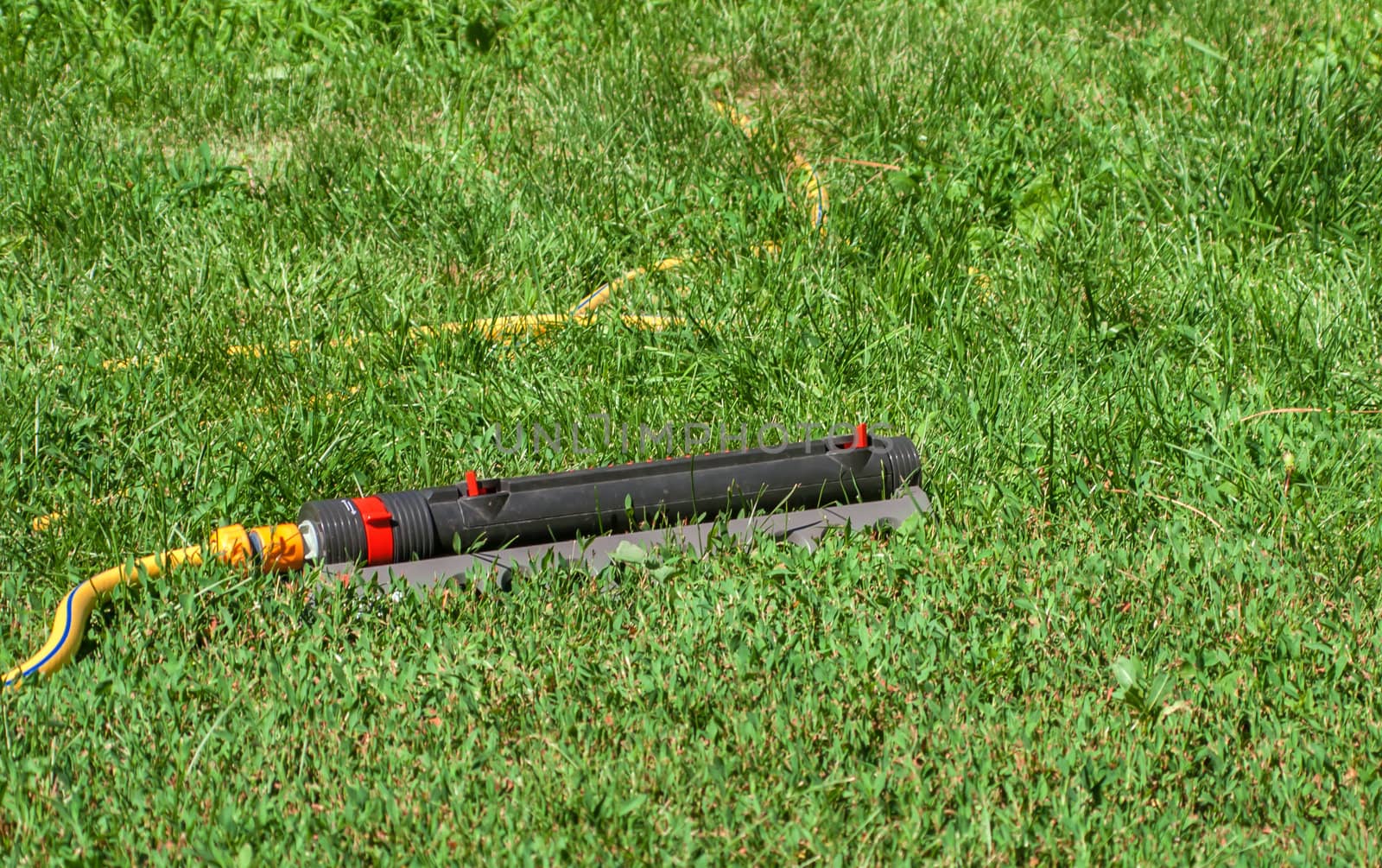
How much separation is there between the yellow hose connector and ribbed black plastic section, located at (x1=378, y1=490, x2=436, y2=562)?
7.5 inches

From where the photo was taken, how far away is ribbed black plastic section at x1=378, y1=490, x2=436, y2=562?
Result: 9.18 feet

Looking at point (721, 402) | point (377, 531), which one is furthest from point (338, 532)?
point (721, 402)

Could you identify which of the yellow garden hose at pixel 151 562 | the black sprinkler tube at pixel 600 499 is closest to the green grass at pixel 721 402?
the yellow garden hose at pixel 151 562

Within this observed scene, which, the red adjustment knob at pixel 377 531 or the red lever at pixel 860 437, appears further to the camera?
the red lever at pixel 860 437

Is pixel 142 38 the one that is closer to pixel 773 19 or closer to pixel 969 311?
pixel 773 19

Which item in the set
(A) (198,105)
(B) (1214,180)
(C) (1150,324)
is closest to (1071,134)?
(B) (1214,180)

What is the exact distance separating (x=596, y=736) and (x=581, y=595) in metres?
0.43

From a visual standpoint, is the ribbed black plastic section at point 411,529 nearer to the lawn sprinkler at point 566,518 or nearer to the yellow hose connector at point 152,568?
the lawn sprinkler at point 566,518

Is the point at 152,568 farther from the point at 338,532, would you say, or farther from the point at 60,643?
the point at 338,532

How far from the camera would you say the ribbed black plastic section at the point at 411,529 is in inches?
110

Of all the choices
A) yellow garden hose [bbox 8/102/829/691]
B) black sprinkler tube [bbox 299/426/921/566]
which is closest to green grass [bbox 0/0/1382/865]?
yellow garden hose [bbox 8/102/829/691]

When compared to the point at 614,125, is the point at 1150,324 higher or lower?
lower

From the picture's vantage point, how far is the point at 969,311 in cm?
381

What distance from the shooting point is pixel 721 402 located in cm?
352
